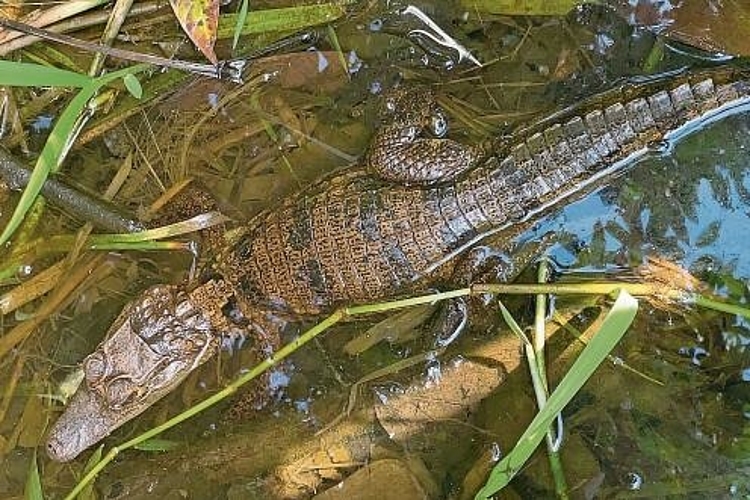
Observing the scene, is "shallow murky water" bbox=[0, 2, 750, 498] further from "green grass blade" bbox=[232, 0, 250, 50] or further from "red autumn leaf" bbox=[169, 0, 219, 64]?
"red autumn leaf" bbox=[169, 0, 219, 64]

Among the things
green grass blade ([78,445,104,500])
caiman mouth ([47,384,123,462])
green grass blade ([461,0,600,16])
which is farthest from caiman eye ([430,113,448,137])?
green grass blade ([78,445,104,500])

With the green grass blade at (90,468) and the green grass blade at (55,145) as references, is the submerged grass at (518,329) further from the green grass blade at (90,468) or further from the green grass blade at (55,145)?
the green grass blade at (55,145)

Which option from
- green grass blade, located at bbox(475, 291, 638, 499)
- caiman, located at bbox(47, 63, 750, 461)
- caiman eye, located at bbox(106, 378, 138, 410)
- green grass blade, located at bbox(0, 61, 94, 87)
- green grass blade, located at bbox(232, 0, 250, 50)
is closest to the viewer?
green grass blade, located at bbox(475, 291, 638, 499)

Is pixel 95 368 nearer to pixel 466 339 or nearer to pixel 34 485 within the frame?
pixel 34 485

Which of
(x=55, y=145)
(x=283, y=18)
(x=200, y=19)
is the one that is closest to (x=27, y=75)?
(x=55, y=145)

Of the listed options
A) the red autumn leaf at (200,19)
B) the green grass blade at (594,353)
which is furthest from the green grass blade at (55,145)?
the green grass blade at (594,353)
